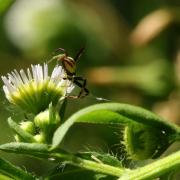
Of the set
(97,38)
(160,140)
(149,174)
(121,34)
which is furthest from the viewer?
(97,38)

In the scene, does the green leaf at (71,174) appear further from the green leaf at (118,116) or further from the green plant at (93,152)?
the green leaf at (118,116)

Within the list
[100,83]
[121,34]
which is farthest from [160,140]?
[121,34]

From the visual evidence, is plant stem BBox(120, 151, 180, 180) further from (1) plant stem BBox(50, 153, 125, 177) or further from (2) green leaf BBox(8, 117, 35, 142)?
(2) green leaf BBox(8, 117, 35, 142)

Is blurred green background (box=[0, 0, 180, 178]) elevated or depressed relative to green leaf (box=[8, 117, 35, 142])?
elevated

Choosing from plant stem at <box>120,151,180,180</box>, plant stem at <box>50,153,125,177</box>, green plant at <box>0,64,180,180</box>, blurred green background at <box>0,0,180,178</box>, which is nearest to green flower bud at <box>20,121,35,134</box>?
green plant at <box>0,64,180,180</box>

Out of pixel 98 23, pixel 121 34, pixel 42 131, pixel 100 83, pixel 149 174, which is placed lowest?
pixel 149 174

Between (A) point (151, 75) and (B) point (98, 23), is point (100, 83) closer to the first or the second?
(A) point (151, 75)
